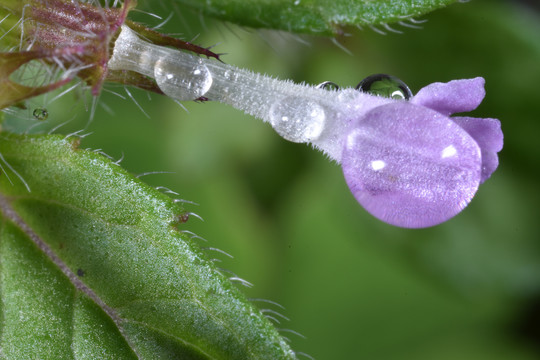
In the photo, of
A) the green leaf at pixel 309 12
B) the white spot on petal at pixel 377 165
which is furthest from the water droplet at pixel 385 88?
the green leaf at pixel 309 12

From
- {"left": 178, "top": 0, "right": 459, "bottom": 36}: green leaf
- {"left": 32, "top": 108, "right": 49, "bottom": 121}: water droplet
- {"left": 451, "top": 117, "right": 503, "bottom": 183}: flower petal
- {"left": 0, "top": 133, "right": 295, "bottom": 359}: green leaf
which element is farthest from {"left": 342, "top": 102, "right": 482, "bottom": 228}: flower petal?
{"left": 32, "top": 108, "right": 49, "bottom": 121}: water droplet

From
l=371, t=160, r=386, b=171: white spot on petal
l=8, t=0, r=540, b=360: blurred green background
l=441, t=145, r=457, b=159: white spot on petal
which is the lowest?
l=8, t=0, r=540, b=360: blurred green background

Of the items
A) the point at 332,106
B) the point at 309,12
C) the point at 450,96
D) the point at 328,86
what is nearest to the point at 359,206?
the point at 309,12

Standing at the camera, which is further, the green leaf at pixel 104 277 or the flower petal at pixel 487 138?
the green leaf at pixel 104 277

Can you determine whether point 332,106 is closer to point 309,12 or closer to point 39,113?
point 309,12

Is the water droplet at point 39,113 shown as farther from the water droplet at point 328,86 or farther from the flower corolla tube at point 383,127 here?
the water droplet at point 328,86

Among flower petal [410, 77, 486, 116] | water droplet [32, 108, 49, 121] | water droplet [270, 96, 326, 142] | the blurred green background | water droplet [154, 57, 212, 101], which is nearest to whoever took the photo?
flower petal [410, 77, 486, 116]

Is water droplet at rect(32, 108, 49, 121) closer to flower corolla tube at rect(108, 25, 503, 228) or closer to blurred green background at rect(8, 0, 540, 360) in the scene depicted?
flower corolla tube at rect(108, 25, 503, 228)
